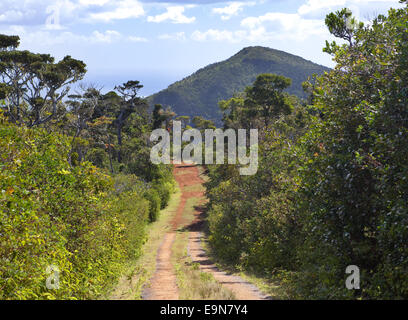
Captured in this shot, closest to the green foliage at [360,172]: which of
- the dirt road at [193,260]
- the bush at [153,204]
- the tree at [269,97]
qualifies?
the dirt road at [193,260]

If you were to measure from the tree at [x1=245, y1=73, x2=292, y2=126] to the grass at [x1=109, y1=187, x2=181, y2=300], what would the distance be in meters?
14.7

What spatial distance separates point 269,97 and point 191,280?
38.4m

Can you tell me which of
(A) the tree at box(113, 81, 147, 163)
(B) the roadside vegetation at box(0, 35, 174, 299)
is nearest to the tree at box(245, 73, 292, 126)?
(A) the tree at box(113, 81, 147, 163)

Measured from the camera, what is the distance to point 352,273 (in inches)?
382

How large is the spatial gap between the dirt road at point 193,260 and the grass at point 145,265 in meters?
0.32

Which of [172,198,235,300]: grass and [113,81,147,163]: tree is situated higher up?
[113,81,147,163]: tree

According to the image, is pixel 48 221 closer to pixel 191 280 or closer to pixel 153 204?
pixel 191 280

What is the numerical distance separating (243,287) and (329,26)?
37.0ft

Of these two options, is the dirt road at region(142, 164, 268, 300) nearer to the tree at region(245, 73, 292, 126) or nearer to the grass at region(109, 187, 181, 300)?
the grass at region(109, 187, 181, 300)

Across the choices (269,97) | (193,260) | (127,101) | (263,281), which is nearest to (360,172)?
(263,281)

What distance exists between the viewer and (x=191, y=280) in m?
15.4

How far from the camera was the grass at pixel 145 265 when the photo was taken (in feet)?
44.6

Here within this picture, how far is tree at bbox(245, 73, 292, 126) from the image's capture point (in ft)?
168
